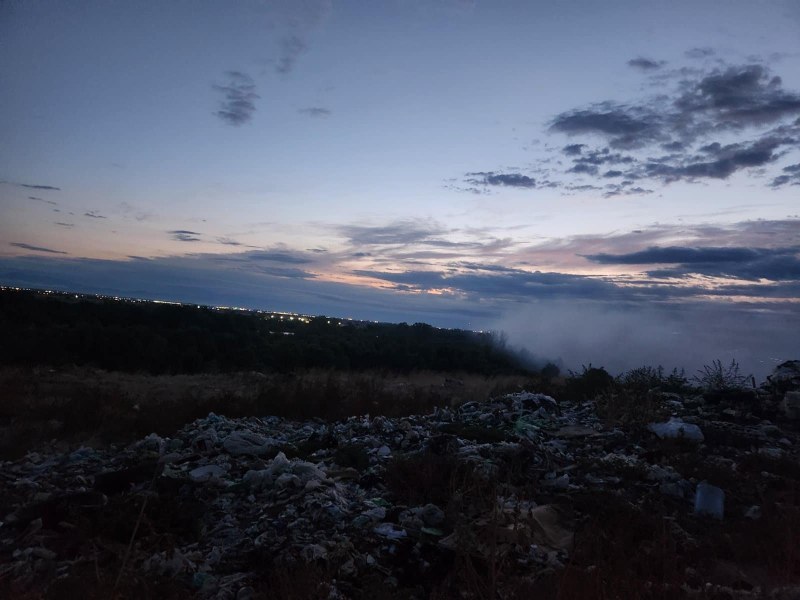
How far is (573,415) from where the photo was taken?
996 cm

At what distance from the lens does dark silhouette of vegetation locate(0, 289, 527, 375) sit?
19.1 metres

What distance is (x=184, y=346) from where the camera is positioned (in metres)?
21.9

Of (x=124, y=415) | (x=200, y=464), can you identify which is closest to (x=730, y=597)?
(x=200, y=464)

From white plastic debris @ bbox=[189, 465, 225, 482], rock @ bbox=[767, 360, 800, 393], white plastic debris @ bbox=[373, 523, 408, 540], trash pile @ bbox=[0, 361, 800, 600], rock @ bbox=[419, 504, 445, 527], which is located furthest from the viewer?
rock @ bbox=[767, 360, 800, 393]

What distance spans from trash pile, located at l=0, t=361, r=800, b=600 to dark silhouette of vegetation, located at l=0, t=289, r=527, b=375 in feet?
40.7

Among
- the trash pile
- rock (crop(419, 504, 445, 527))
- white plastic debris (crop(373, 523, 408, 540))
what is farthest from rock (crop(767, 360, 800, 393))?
white plastic debris (crop(373, 523, 408, 540))

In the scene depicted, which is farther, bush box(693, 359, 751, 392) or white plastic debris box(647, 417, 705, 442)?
bush box(693, 359, 751, 392)

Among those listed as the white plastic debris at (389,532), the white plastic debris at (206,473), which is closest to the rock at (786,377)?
the white plastic debris at (389,532)

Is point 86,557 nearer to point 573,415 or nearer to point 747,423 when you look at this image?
point 573,415

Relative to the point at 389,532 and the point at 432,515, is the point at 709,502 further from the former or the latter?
the point at 389,532

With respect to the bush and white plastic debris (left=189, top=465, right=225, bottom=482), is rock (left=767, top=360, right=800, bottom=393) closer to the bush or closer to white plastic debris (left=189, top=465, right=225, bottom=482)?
the bush

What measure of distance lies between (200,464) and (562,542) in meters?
4.45

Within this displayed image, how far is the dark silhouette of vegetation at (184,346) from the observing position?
752 inches

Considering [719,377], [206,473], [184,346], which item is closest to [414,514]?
[206,473]
